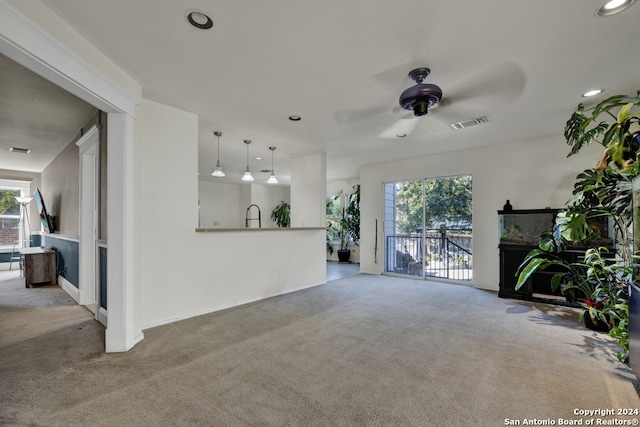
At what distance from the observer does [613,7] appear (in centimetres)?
175

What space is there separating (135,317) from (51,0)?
2.44m

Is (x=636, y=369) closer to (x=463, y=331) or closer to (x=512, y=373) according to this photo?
(x=512, y=373)

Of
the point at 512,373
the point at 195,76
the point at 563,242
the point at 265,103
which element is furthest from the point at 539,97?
the point at 195,76

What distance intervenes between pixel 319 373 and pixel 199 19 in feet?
8.41

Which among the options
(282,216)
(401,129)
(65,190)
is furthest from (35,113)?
(282,216)

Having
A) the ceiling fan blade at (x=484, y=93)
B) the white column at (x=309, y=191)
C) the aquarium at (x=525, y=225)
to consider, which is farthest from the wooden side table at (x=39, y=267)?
the aquarium at (x=525, y=225)

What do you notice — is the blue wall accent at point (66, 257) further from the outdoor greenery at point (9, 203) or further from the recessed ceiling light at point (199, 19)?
the recessed ceiling light at point (199, 19)

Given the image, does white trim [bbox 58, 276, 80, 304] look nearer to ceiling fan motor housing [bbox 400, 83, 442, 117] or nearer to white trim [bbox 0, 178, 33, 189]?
white trim [bbox 0, 178, 33, 189]

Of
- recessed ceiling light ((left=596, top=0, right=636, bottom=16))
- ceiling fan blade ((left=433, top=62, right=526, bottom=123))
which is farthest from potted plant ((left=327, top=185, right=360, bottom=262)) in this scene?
recessed ceiling light ((left=596, top=0, right=636, bottom=16))

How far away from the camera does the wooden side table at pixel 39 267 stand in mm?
4918

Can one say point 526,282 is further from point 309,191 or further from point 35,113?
point 35,113

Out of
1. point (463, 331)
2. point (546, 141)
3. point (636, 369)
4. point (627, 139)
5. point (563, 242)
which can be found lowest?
point (463, 331)

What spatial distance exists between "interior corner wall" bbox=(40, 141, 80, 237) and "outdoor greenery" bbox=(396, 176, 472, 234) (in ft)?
18.4

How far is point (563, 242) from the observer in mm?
3287
